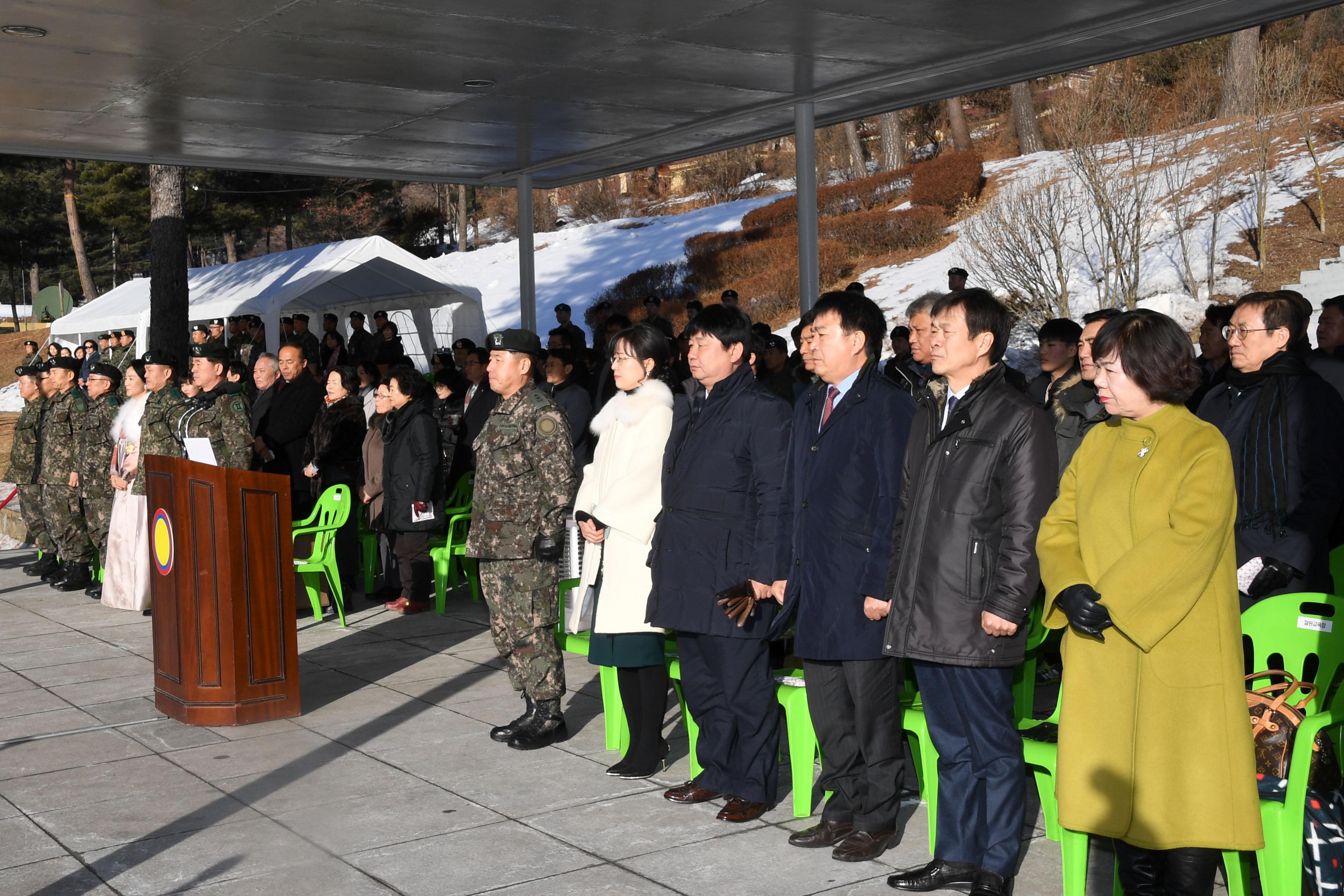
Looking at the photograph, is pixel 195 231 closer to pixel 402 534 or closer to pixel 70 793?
pixel 402 534

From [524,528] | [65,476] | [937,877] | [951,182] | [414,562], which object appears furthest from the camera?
[951,182]

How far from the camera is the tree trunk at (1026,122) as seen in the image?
31656mm

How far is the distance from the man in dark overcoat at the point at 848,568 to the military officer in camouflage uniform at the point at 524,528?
1422mm

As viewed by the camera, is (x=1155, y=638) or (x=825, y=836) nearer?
(x=1155, y=638)

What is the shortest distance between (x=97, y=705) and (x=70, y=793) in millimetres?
1549

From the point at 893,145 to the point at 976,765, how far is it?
33.4 metres

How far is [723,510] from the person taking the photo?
4.56 meters

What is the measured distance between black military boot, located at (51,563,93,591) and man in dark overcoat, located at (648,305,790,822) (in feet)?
23.5

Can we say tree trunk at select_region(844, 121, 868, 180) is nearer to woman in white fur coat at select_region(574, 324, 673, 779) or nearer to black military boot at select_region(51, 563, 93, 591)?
black military boot at select_region(51, 563, 93, 591)

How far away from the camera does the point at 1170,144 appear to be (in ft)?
77.5

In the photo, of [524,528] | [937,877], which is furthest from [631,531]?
[937,877]

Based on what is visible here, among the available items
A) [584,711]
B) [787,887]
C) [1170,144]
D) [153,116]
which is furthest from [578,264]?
[787,887]

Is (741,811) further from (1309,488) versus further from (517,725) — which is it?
(1309,488)

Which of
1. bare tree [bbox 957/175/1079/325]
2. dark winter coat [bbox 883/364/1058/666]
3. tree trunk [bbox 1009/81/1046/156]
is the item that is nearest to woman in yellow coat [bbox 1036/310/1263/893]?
dark winter coat [bbox 883/364/1058/666]
